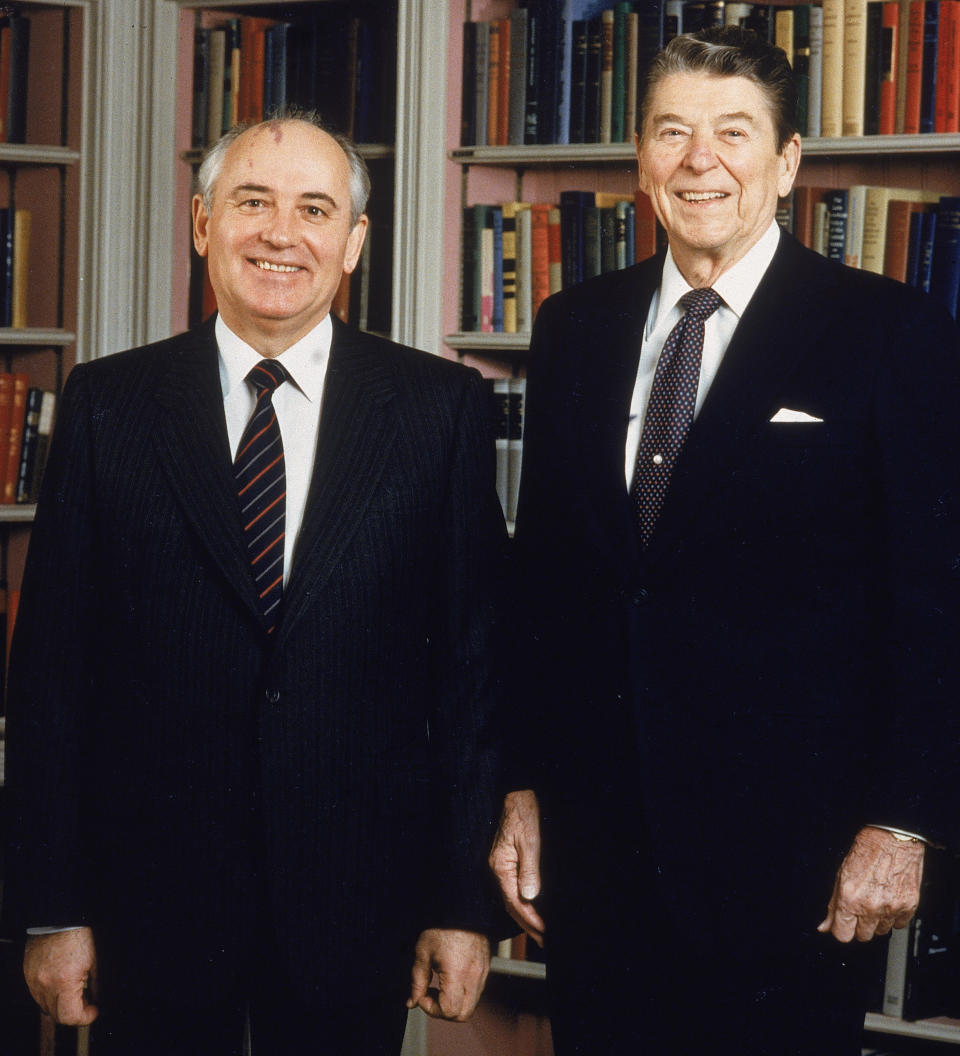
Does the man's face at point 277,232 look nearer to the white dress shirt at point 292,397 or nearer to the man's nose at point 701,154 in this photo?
the white dress shirt at point 292,397

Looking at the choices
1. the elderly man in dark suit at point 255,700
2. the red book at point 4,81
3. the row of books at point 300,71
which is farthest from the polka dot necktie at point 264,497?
the red book at point 4,81

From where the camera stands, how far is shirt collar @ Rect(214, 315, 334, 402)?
Answer: 1701mm

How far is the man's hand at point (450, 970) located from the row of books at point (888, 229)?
159 cm

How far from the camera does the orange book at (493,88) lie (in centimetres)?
285

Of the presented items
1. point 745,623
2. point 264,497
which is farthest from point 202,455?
point 745,623

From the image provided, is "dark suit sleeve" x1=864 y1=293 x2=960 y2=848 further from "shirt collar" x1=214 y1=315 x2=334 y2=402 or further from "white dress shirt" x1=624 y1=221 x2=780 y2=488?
"shirt collar" x1=214 y1=315 x2=334 y2=402

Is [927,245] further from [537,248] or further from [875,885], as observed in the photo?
[875,885]

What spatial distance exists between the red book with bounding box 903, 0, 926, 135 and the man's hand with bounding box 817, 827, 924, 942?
159cm

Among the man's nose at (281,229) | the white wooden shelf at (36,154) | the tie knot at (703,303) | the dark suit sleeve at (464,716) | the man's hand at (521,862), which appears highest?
the white wooden shelf at (36,154)

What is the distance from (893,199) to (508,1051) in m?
2.12

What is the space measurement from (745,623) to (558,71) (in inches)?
65.4

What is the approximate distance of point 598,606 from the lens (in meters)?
1.64

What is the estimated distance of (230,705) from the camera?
1.58m

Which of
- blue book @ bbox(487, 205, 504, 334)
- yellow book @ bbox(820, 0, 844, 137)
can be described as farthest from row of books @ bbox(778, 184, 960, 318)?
blue book @ bbox(487, 205, 504, 334)
